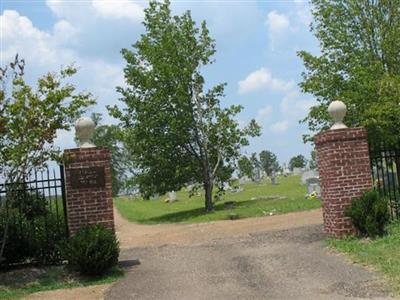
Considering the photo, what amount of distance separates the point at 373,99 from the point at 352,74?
182 centimetres

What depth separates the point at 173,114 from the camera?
26.1 meters

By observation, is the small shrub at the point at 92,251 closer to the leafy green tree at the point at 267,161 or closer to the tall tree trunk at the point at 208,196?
the tall tree trunk at the point at 208,196

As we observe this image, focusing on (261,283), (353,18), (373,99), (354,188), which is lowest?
(261,283)

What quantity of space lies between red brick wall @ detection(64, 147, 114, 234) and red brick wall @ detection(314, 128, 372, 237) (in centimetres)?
471

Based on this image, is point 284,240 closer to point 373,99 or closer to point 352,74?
point 373,99

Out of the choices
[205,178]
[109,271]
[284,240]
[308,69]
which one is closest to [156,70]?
[205,178]

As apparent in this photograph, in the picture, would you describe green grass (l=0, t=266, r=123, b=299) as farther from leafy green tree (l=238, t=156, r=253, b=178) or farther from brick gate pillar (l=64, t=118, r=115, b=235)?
leafy green tree (l=238, t=156, r=253, b=178)

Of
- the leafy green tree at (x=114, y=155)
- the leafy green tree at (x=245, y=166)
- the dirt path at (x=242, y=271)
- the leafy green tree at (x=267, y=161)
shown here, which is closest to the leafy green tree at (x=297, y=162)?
the leafy green tree at (x=267, y=161)

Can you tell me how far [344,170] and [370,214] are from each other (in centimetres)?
109

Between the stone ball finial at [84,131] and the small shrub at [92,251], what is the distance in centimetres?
175

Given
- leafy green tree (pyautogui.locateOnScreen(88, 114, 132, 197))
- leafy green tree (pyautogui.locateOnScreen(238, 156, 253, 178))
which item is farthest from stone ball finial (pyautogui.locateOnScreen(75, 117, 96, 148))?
leafy green tree (pyautogui.locateOnScreen(88, 114, 132, 197))

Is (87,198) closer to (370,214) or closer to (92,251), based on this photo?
(92,251)

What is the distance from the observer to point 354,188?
12734 mm

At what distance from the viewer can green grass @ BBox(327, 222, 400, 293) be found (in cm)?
918
